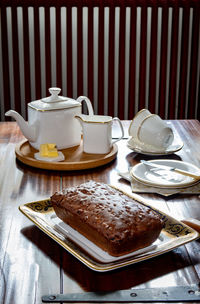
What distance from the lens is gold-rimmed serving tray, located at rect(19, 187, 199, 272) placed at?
83 cm

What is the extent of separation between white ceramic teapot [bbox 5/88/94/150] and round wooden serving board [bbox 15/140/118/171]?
0.04m

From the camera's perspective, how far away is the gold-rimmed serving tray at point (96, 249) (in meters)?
0.83

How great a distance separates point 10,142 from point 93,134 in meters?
0.36

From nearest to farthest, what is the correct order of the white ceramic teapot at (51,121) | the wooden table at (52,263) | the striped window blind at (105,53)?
the wooden table at (52,263) < the white ceramic teapot at (51,121) < the striped window blind at (105,53)

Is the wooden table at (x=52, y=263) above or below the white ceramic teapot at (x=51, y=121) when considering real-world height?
below

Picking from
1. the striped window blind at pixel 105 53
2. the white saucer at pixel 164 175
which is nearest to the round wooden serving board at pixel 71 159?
the white saucer at pixel 164 175

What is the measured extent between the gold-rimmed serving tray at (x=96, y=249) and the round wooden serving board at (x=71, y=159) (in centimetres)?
34

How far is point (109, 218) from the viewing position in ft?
2.85

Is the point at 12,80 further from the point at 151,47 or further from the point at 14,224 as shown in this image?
the point at 14,224

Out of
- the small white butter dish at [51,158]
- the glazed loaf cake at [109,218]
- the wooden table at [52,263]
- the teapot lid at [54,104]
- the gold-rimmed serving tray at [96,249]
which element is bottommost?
the wooden table at [52,263]

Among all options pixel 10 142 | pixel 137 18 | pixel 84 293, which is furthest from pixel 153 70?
pixel 84 293

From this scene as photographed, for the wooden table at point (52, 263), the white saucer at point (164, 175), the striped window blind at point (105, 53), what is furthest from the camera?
the striped window blind at point (105, 53)

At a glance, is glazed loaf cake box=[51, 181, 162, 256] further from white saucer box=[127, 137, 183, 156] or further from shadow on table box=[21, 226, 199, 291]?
white saucer box=[127, 137, 183, 156]

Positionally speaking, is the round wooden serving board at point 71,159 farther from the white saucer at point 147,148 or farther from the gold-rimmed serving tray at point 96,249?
the gold-rimmed serving tray at point 96,249
